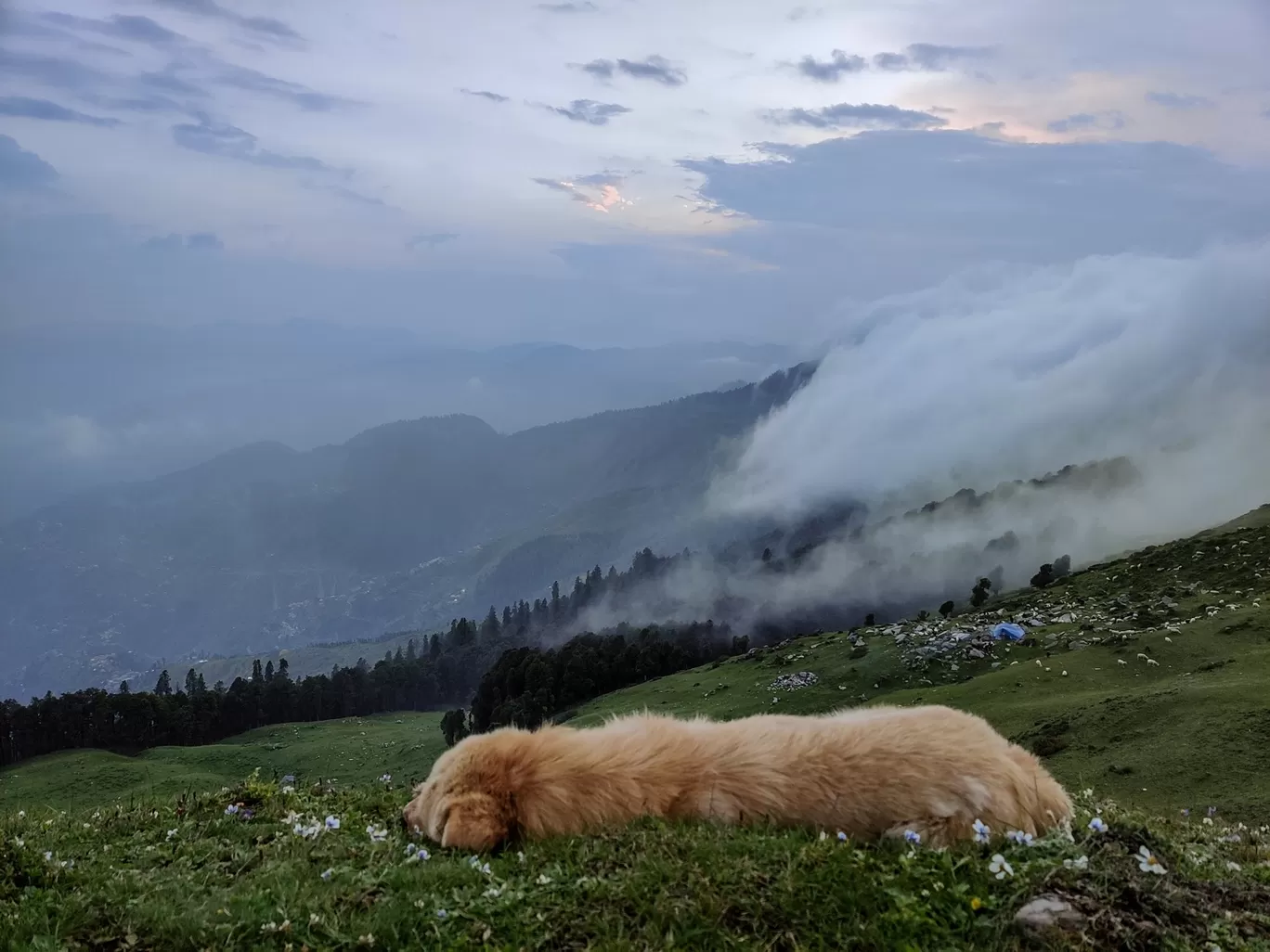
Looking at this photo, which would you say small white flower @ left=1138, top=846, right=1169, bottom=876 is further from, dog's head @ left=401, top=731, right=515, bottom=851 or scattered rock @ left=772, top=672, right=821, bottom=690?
scattered rock @ left=772, top=672, right=821, bottom=690

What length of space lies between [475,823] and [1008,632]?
6241 cm

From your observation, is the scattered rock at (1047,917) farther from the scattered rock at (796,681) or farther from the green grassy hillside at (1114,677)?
the scattered rock at (796,681)

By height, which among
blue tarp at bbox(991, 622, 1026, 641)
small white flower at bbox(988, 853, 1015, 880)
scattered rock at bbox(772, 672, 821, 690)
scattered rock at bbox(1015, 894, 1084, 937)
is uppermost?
small white flower at bbox(988, 853, 1015, 880)

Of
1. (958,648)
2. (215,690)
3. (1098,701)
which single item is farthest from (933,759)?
(215,690)

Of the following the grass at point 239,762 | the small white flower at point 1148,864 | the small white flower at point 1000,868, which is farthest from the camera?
the grass at point 239,762

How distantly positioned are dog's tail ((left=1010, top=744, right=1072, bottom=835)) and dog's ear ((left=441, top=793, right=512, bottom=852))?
396 centimetres

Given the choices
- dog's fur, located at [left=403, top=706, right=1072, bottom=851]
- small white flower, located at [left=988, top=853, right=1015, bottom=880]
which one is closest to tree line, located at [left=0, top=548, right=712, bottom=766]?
dog's fur, located at [left=403, top=706, right=1072, bottom=851]

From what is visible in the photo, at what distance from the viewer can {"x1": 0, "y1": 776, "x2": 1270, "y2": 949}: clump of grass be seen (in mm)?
4766

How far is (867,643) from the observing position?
7769 cm

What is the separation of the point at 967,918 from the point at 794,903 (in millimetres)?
982

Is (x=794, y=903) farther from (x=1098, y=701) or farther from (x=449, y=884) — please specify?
(x=1098, y=701)

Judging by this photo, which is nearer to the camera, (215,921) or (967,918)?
(967,918)

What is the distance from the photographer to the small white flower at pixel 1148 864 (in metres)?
5.30

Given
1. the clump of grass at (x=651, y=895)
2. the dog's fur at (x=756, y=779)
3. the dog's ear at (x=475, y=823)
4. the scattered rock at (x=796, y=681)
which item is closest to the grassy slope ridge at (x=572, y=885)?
the clump of grass at (x=651, y=895)
